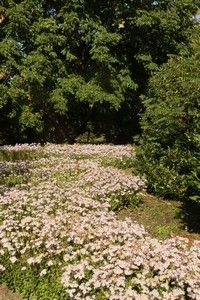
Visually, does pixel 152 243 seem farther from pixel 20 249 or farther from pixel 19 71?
pixel 19 71

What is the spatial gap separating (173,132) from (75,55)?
731 inches

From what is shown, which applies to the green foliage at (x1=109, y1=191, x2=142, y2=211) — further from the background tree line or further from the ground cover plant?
the background tree line

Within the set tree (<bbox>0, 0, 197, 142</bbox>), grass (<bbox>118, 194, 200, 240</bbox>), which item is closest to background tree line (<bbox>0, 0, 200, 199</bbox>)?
tree (<bbox>0, 0, 197, 142</bbox>)

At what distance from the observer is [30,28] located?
31.4 metres

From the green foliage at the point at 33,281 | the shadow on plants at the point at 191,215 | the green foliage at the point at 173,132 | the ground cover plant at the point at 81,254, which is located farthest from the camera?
the green foliage at the point at 173,132

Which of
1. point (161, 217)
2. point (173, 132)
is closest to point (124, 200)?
point (161, 217)

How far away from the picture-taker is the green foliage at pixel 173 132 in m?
16.3

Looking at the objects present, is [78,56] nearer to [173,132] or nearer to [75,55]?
[75,55]

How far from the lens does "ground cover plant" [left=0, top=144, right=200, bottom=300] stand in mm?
8641

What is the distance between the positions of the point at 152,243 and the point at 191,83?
25.0ft

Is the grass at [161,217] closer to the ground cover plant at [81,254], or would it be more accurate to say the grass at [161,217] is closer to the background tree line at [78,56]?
the ground cover plant at [81,254]

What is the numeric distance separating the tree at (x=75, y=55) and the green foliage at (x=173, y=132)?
1217 cm

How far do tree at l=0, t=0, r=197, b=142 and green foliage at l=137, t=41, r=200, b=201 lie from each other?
1217cm

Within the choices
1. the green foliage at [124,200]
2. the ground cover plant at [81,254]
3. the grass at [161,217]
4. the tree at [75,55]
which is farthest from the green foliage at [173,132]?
the tree at [75,55]
